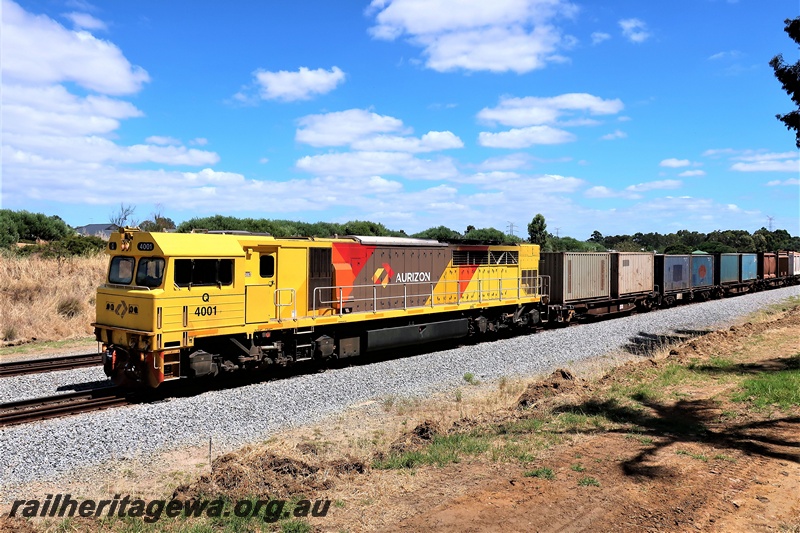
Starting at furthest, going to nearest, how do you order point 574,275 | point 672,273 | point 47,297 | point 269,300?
1. point 672,273
2. point 574,275
3. point 47,297
4. point 269,300

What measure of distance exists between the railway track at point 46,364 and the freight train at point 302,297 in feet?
3.61

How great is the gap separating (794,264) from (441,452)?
200 feet

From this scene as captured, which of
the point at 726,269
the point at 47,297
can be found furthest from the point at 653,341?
the point at 47,297

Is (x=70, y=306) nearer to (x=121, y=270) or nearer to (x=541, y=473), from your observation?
(x=121, y=270)

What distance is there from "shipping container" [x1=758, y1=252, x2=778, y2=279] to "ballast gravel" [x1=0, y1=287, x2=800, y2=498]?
3345cm

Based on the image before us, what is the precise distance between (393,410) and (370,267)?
655 centimetres

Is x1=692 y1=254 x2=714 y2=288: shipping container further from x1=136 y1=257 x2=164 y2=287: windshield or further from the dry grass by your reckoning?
the dry grass

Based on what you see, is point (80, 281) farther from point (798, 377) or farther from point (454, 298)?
point (798, 377)

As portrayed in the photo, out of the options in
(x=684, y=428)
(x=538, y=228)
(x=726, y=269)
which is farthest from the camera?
(x=538, y=228)

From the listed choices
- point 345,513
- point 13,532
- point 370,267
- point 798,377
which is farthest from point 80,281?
point 798,377

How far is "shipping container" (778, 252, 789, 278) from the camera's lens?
1992 inches

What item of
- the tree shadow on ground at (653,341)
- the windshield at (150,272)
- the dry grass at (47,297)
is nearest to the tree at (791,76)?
the tree shadow on ground at (653,341)

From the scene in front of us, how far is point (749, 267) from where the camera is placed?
44.0 metres

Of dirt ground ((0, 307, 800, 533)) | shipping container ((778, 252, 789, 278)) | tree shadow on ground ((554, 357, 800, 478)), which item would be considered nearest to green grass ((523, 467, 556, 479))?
dirt ground ((0, 307, 800, 533))
